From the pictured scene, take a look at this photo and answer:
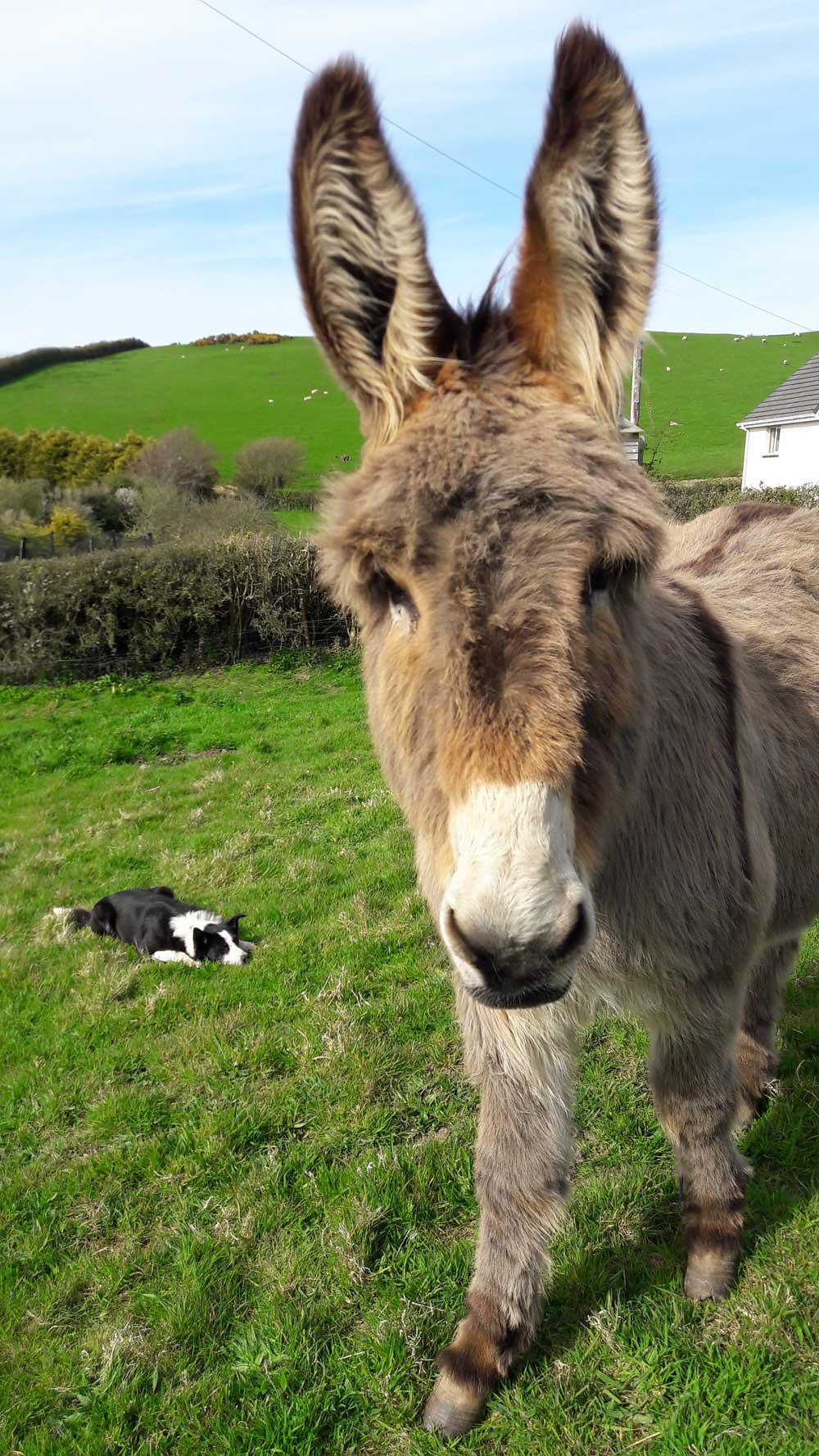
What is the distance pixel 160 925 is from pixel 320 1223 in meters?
2.79

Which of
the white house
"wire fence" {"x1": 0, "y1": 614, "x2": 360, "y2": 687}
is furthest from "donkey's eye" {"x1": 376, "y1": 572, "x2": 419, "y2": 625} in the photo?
the white house

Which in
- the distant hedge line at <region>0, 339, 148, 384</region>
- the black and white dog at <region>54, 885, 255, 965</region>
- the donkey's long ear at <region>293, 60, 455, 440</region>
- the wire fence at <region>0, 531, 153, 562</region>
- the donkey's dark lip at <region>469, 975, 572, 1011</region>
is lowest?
the black and white dog at <region>54, 885, 255, 965</region>

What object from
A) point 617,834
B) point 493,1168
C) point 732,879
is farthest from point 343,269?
point 493,1168

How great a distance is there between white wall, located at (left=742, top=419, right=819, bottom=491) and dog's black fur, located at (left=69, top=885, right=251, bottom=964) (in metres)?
33.3

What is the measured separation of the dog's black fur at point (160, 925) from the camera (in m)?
5.33

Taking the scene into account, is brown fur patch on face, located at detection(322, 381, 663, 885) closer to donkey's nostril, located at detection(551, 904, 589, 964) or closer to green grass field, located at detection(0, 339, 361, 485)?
donkey's nostril, located at detection(551, 904, 589, 964)

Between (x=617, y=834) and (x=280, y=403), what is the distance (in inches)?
2386

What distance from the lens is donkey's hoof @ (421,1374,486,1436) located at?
8.01 feet

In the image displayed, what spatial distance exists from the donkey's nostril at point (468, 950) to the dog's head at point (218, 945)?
3.88 meters

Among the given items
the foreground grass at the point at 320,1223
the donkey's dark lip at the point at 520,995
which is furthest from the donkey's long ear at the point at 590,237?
the foreground grass at the point at 320,1223

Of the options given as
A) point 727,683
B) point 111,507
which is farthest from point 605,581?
point 111,507

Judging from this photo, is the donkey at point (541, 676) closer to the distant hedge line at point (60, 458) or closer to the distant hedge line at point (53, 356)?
the distant hedge line at point (60, 458)

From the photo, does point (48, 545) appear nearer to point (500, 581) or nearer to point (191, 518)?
point (191, 518)

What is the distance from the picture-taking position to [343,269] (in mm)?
2041
